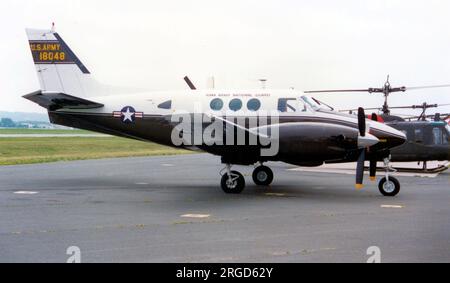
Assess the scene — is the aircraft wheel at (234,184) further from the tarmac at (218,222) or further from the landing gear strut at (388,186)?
the landing gear strut at (388,186)

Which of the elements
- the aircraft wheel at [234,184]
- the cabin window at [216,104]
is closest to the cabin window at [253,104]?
the cabin window at [216,104]

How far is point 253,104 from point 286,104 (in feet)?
3.24

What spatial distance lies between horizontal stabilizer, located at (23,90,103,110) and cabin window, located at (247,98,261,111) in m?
4.81

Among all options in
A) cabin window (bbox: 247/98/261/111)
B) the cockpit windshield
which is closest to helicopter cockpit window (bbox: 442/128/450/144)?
the cockpit windshield

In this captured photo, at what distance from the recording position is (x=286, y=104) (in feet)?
48.5

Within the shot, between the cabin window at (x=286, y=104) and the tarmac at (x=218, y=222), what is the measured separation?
7.96ft

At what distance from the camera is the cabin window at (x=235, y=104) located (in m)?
15.1

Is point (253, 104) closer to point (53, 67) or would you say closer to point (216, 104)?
point (216, 104)

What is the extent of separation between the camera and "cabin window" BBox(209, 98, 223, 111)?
15297mm

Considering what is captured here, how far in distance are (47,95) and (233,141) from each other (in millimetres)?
5730
